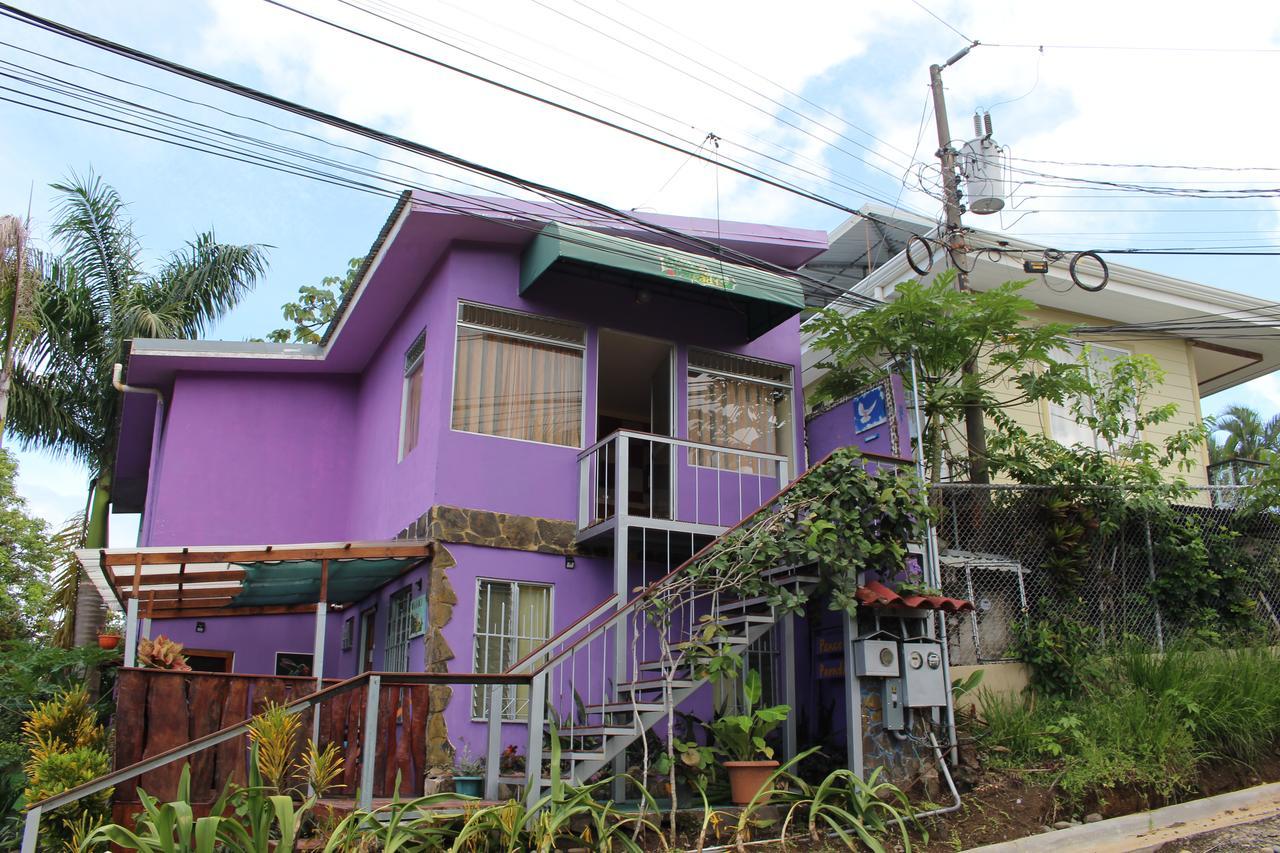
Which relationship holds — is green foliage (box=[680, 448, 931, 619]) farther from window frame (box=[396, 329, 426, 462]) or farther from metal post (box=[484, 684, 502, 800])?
window frame (box=[396, 329, 426, 462])

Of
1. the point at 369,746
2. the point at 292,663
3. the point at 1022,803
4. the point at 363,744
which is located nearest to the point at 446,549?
the point at 363,744

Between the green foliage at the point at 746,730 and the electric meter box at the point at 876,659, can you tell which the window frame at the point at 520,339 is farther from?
the electric meter box at the point at 876,659

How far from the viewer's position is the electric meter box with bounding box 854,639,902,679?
7.93 m

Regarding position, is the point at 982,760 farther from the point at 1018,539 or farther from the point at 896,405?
the point at 896,405

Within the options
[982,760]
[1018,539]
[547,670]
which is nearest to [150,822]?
[547,670]

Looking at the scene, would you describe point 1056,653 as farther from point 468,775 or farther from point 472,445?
point 472,445

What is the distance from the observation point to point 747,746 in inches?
304

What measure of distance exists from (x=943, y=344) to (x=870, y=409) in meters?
1.07

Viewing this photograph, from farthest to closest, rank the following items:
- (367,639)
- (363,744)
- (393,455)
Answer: (367,639)
(393,455)
(363,744)

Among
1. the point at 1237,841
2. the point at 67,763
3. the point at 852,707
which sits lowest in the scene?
the point at 1237,841

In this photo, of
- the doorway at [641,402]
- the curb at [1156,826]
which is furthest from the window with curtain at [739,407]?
the curb at [1156,826]

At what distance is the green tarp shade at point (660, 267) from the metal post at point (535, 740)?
4.40 metres

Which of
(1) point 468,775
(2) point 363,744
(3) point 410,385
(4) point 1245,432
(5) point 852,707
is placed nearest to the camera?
(2) point 363,744

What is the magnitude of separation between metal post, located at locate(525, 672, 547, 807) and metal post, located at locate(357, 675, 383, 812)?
1026 millimetres
